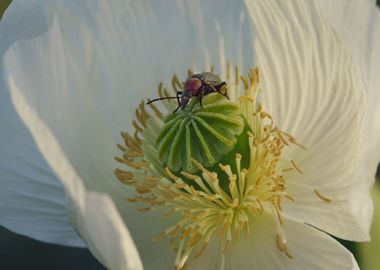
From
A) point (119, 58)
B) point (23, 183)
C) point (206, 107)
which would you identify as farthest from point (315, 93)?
point (23, 183)

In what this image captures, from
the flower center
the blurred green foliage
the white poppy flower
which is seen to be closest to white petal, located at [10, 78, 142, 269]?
the white poppy flower

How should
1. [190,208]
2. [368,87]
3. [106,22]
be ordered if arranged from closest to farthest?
1. [368,87]
2. [190,208]
3. [106,22]

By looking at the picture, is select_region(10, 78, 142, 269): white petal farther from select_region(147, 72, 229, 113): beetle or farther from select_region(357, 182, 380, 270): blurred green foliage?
select_region(357, 182, 380, 270): blurred green foliage

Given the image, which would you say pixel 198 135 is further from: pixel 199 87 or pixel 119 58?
pixel 119 58

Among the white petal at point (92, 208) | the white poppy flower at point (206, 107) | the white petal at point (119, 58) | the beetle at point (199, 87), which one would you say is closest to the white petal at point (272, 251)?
the white poppy flower at point (206, 107)

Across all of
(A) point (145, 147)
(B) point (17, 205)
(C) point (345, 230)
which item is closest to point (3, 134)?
(B) point (17, 205)

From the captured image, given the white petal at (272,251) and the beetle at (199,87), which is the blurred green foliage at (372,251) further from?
the beetle at (199,87)

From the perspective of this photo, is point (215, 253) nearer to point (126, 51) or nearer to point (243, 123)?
point (243, 123)
